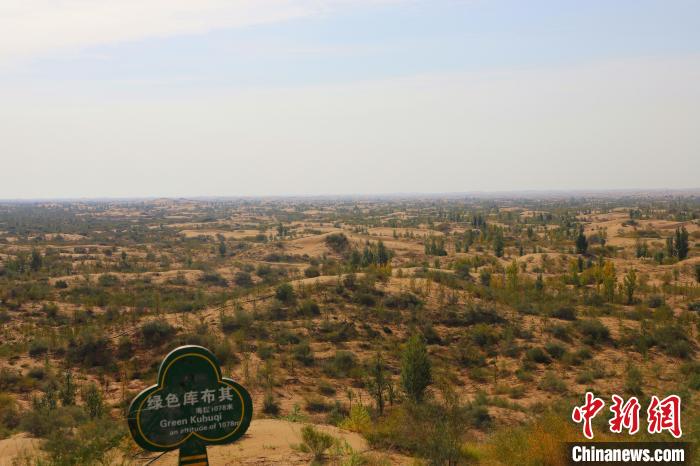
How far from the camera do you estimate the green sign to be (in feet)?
26.1

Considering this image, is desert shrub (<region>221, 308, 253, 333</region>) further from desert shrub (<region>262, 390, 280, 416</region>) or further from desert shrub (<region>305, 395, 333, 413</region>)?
desert shrub (<region>305, 395, 333, 413</region>)

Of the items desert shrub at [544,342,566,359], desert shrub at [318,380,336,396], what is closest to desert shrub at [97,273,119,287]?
desert shrub at [318,380,336,396]

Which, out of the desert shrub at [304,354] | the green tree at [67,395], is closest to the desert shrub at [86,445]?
the green tree at [67,395]

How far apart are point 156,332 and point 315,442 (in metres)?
17.3

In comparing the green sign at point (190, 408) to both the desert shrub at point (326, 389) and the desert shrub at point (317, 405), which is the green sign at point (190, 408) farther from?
the desert shrub at point (326, 389)

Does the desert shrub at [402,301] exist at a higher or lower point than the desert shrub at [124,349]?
higher

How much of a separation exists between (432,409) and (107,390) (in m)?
14.2

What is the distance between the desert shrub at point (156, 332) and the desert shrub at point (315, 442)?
16115 millimetres

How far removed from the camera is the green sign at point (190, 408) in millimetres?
7941

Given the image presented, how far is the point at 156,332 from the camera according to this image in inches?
1025

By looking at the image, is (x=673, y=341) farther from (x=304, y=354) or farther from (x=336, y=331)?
(x=304, y=354)

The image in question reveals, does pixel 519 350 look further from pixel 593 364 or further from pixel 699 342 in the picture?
pixel 699 342

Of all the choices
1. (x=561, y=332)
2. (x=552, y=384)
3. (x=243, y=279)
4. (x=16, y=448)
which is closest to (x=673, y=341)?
(x=561, y=332)

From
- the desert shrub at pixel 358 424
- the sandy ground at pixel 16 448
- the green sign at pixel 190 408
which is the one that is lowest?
the desert shrub at pixel 358 424
